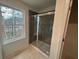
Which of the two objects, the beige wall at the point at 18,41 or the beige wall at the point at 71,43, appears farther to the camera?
the beige wall at the point at 18,41

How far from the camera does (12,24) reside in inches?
118

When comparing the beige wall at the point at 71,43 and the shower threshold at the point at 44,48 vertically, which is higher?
the beige wall at the point at 71,43

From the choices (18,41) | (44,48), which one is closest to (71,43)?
(44,48)

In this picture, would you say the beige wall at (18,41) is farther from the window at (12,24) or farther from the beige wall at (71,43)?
the beige wall at (71,43)

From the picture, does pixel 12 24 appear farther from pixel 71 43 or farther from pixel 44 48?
pixel 71 43

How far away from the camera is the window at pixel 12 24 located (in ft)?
8.64

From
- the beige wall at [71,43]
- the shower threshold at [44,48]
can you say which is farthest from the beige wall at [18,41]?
the beige wall at [71,43]

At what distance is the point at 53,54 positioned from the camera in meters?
1.37

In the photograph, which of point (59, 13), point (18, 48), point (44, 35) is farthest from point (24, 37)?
point (59, 13)

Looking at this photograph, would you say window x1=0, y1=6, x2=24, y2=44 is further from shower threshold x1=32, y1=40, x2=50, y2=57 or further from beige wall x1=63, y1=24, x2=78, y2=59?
beige wall x1=63, y1=24, x2=78, y2=59

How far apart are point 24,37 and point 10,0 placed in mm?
1661

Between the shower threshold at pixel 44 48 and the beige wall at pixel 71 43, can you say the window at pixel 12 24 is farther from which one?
the beige wall at pixel 71 43

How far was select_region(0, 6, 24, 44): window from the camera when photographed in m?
2.63

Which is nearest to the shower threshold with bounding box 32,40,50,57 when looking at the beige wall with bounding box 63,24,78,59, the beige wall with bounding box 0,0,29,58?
the beige wall with bounding box 0,0,29,58
